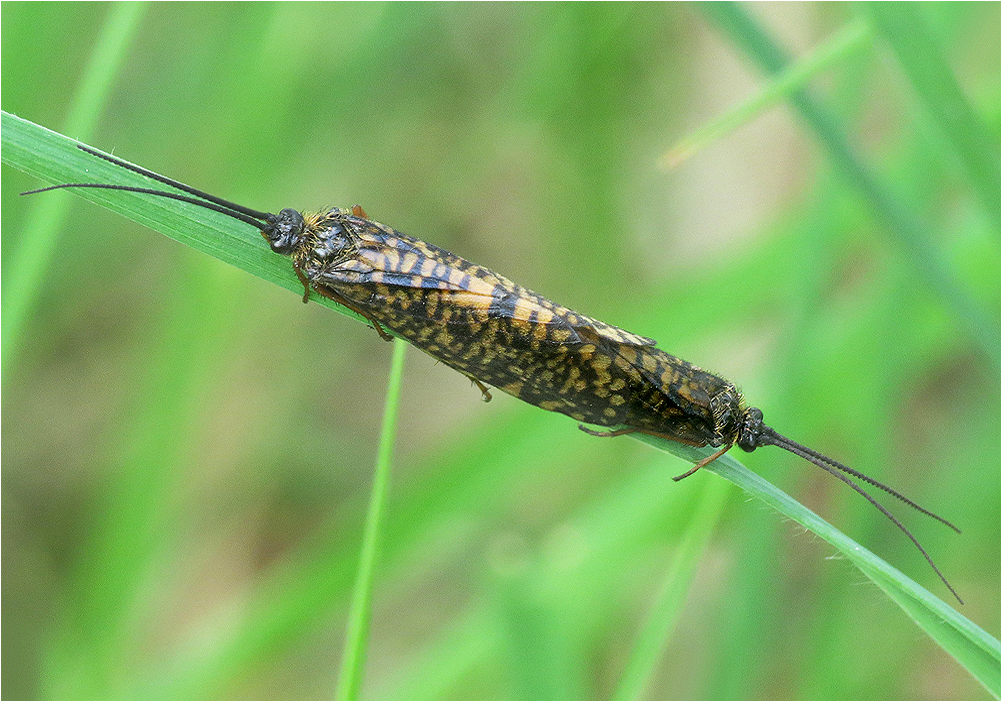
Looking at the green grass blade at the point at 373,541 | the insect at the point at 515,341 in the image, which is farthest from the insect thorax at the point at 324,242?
the green grass blade at the point at 373,541

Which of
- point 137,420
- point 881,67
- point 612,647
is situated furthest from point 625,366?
point 881,67

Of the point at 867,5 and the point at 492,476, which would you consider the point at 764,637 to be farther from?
the point at 867,5

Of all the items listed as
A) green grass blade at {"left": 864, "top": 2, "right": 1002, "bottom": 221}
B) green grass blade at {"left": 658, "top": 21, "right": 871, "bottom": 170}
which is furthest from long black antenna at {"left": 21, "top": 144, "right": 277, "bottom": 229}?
green grass blade at {"left": 864, "top": 2, "right": 1002, "bottom": 221}

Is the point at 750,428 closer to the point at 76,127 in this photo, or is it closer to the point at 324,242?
the point at 324,242

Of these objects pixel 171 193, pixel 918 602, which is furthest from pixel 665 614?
pixel 171 193

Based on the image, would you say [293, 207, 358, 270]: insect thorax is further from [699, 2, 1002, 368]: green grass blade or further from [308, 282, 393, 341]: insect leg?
[699, 2, 1002, 368]: green grass blade
